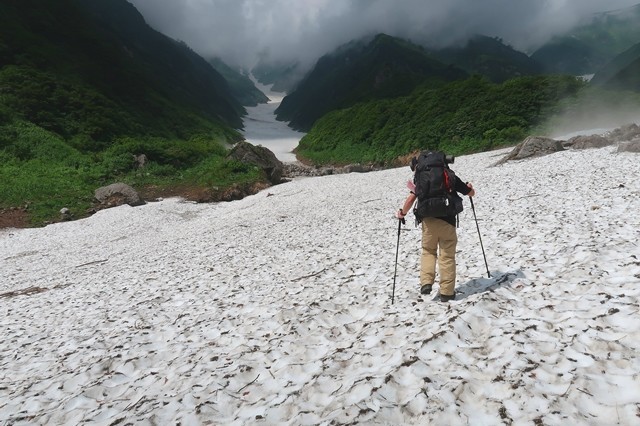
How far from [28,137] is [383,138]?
205 feet

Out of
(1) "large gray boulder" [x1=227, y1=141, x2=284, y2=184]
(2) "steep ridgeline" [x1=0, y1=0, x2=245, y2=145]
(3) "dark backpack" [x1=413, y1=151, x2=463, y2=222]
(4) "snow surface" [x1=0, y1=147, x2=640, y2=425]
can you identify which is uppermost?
(2) "steep ridgeline" [x1=0, y1=0, x2=245, y2=145]

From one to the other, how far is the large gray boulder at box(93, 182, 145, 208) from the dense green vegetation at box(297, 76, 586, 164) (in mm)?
45454

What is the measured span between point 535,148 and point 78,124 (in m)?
74.4

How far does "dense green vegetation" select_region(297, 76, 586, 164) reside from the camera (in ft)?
191

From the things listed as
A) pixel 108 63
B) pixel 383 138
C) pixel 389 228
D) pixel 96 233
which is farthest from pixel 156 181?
pixel 108 63

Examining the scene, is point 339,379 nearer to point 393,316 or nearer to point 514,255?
point 393,316

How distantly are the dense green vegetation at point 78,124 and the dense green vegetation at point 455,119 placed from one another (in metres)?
30.8

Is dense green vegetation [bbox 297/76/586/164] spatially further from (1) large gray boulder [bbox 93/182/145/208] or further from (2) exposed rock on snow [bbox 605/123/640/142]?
(1) large gray boulder [bbox 93/182/145/208]

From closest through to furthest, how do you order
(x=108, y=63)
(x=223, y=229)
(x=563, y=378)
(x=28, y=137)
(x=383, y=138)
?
(x=563, y=378) → (x=223, y=229) → (x=28, y=137) → (x=383, y=138) → (x=108, y=63)

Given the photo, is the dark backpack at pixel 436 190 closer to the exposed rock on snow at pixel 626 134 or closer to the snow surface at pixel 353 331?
the snow surface at pixel 353 331

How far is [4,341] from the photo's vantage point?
10.8 meters

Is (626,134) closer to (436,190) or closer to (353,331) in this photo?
(436,190)

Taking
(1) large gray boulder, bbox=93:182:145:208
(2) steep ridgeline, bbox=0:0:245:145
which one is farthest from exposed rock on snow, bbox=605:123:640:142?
(2) steep ridgeline, bbox=0:0:245:145

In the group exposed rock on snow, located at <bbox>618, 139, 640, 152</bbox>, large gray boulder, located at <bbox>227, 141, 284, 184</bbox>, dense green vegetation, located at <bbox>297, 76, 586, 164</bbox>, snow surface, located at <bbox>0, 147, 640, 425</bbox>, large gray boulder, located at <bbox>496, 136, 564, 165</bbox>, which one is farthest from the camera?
dense green vegetation, located at <bbox>297, 76, 586, 164</bbox>
